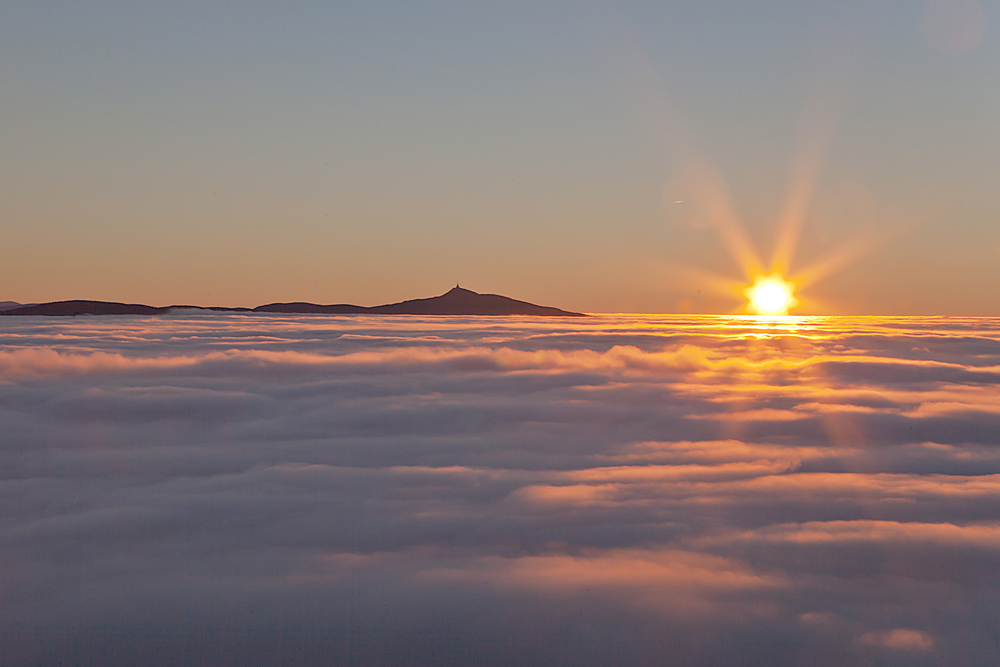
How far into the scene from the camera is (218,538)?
1384 cm

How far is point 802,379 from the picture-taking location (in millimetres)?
56438

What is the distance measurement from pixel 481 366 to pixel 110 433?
37.3 m

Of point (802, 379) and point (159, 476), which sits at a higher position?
point (802, 379)

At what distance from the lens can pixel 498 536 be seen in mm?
13945

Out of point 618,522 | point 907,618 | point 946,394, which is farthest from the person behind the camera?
point 946,394

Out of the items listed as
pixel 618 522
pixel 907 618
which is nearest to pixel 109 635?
pixel 618 522

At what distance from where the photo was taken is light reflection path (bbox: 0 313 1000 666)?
9414 millimetres

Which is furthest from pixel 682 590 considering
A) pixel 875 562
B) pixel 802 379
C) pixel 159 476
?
pixel 802 379

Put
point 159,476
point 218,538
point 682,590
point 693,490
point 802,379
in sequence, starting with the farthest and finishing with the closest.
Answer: point 802,379, point 159,476, point 693,490, point 218,538, point 682,590

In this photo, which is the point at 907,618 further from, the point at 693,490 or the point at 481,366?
the point at 481,366

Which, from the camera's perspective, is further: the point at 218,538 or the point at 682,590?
the point at 218,538

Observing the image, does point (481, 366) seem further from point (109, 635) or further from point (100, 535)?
point (109, 635)

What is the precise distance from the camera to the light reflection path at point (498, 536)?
9414 mm

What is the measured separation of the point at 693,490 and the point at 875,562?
5.86 meters
